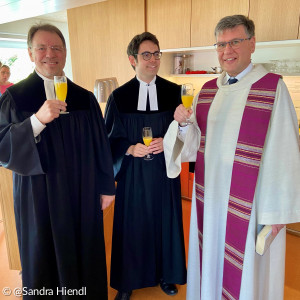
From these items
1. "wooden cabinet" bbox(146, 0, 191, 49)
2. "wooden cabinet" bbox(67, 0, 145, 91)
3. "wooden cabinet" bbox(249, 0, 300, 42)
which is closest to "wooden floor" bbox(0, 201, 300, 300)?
"wooden cabinet" bbox(249, 0, 300, 42)

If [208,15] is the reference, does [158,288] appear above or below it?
below

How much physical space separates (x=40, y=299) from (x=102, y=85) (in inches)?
114

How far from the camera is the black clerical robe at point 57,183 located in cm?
166

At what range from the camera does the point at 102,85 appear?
13.2 feet

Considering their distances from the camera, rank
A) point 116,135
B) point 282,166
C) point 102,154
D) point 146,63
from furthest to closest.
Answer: point 116,135 → point 146,63 → point 102,154 → point 282,166

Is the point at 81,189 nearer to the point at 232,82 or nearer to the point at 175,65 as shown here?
the point at 232,82

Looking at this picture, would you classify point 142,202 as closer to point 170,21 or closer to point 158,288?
point 158,288

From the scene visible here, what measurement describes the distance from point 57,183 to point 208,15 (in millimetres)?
3051

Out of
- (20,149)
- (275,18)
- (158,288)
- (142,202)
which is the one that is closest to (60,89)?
(20,149)

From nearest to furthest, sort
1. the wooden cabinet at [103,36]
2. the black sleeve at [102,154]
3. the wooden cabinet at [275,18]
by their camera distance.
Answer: the black sleeve at [102,154], the wooden cabinet at [275,18], the wooden cabinet at [103,36]

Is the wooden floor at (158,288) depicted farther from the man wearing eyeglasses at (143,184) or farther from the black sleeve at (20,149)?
the black sleeve at (20,149)

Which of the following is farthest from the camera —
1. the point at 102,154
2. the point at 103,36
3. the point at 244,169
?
the point at 103,36

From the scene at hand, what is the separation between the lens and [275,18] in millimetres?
3098

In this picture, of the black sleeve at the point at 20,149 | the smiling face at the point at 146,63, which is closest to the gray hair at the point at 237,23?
the smiling face at the point at 146,63
